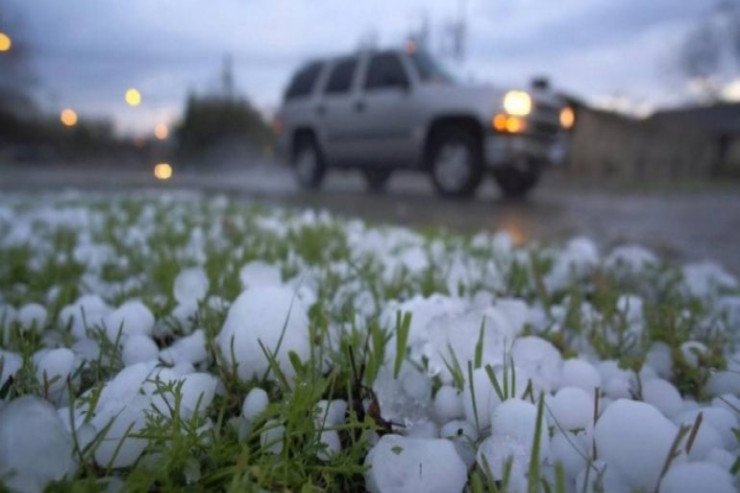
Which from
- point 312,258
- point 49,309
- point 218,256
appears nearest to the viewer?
point 49,309

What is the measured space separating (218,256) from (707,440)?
4.62 feet

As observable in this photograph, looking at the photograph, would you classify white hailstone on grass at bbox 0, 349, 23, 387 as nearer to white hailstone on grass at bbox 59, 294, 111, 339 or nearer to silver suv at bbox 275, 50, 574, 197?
white hailstone on grass at bbox 59, 294, 111, 339

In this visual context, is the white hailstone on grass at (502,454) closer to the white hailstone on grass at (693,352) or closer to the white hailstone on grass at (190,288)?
the white hailstone on grass at (693,352)

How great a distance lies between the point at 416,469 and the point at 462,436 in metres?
0.13

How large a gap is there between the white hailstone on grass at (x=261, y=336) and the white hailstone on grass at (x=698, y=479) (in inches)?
19.4

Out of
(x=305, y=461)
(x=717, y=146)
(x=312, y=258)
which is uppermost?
(x=717, y=146)

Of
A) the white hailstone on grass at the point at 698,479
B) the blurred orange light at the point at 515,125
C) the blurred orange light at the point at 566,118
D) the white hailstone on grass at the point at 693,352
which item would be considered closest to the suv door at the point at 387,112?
the blurred orange light at the point at 515,125

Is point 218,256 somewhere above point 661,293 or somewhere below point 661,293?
above

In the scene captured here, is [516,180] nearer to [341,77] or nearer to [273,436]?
[341,77]

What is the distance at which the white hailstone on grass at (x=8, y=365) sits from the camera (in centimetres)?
76

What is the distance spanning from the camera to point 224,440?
2.24 feet

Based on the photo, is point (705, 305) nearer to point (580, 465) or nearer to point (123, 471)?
point (580, 465)

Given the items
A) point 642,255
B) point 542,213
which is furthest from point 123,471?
point 542,213

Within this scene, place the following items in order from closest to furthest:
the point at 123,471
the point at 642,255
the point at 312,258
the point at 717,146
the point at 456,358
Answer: the point at 123,471 < the point at 456,358 < the point at 312,258 < the point at 642,255 < the point at 717,146
